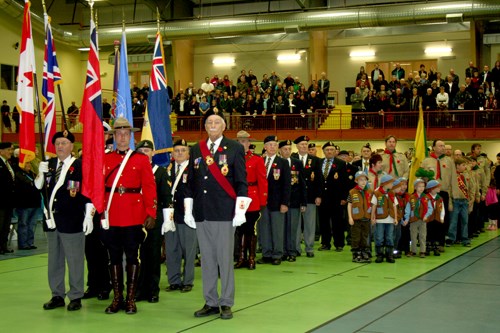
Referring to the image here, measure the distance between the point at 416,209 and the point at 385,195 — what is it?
918 mm

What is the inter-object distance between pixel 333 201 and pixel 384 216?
2.13 metres

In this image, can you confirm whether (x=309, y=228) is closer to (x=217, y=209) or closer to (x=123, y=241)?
(x=217, y=209)

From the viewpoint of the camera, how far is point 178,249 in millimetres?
9500

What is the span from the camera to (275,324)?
24.3 feet

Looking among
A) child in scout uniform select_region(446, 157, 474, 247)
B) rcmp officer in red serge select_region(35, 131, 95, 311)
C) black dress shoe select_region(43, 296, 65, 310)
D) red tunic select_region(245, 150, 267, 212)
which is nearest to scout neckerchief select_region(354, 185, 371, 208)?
red tunic select_region(245, 150, 267, 212)

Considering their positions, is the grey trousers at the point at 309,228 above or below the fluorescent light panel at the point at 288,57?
below

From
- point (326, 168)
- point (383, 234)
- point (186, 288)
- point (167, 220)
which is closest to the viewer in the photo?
point (167, 220)

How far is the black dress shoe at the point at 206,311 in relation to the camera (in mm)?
7707

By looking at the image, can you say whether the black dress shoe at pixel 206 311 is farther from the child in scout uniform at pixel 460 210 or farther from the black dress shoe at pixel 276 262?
the child in scout uniform at pixel 460 210

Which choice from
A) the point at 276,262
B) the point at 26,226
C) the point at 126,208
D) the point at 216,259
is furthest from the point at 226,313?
the point at 26,226

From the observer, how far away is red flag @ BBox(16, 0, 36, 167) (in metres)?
8.91

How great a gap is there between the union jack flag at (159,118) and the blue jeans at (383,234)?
3834 mm

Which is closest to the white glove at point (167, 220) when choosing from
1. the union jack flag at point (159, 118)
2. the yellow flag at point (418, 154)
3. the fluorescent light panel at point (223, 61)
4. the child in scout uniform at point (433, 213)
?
the union jack flag at point (159, 118)

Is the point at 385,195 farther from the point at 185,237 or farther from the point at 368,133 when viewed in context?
the point at 368,133
